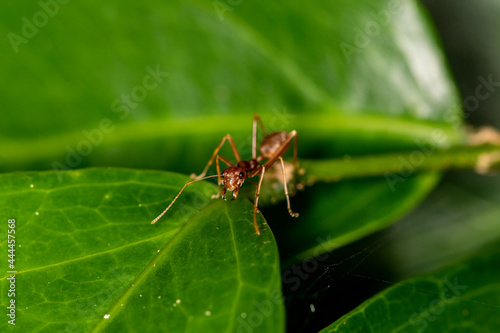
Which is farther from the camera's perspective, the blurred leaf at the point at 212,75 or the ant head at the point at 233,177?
the blurred leaf at the point at 212,75

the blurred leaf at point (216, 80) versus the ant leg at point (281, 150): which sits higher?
the blurred leaf at point (216, 80)

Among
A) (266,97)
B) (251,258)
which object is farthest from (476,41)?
(251,258)

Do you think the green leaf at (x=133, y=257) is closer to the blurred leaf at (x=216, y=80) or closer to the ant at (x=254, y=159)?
the ant at (x=254, y=159)

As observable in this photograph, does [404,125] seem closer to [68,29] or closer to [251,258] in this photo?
[251,258]

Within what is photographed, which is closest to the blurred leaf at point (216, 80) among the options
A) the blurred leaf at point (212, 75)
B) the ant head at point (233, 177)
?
the blurred leaf at point (212, 75)

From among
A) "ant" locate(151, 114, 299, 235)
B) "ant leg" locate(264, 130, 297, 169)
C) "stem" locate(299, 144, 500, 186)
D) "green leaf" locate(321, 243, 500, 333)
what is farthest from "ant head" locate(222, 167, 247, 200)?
"green leaf" locate(321, 243, 500, 333)

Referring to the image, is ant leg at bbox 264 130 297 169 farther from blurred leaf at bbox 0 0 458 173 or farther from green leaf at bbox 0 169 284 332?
green leaf at bbox 0 169 284 332
